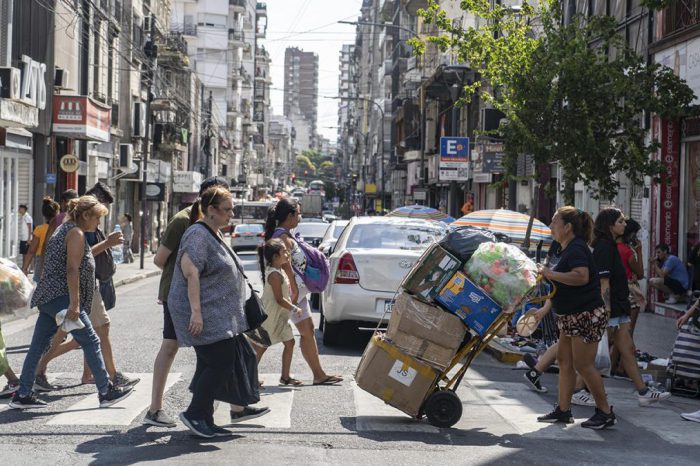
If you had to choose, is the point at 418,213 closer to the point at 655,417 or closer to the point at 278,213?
the point at 278,213

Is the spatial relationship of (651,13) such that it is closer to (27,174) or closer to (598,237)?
(598,237)

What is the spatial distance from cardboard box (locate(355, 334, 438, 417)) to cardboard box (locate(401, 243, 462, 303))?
48cm

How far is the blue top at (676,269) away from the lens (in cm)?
1839

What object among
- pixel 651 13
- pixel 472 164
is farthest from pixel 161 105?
pixel 651 13

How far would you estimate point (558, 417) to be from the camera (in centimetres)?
862

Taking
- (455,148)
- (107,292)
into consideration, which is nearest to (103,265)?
(107,292)

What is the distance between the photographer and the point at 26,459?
6828mm

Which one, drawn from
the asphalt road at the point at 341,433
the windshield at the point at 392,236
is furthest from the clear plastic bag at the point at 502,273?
the windshield at the point at 392,236

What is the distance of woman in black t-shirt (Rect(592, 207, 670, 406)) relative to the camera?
388 inches

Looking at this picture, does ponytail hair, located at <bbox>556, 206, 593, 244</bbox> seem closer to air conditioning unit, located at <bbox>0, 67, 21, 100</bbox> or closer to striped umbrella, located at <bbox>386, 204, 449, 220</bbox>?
air conditioning unit, located at <bbox>0, 67, 21, 100</bbox>

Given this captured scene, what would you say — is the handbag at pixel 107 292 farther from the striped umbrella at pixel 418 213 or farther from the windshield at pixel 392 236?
the striped umbrella at pixel 418 213

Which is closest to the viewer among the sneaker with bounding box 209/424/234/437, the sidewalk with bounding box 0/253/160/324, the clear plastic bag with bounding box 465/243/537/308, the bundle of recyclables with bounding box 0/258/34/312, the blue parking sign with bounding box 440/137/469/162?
the sneaker with bounding box 209/424/234/437

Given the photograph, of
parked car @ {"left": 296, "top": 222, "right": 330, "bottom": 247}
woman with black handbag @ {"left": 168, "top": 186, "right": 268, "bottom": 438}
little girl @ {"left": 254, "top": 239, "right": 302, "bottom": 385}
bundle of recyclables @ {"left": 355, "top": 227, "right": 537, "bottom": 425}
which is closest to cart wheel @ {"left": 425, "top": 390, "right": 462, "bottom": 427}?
bundle of recyclables @ {"left": 355, "top": 227, "right": 537, "bottom": 425}

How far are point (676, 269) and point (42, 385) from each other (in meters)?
12.2
